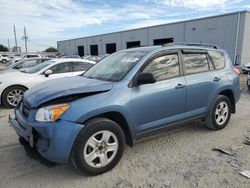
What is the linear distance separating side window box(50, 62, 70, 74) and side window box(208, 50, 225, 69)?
4.78 meters

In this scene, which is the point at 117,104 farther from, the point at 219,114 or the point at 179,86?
the point at 219,114

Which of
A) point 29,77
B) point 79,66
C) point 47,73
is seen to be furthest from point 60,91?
point 79,66

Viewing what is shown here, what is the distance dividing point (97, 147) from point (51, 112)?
77 centimetres

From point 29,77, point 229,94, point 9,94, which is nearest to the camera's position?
point 229,94

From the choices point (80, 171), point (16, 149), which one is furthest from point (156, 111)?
point (16, 149)

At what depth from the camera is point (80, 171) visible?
3.23 metres

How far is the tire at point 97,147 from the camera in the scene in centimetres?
300

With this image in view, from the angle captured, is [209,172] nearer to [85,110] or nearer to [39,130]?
[85,110]

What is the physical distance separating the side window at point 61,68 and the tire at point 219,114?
494 cm

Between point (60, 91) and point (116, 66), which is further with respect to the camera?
point (116, 66)

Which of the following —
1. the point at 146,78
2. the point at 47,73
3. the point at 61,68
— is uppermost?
the point at 146,78

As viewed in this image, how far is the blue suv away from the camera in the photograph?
2.94 metres

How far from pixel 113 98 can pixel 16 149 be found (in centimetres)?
209

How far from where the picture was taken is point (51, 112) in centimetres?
293
